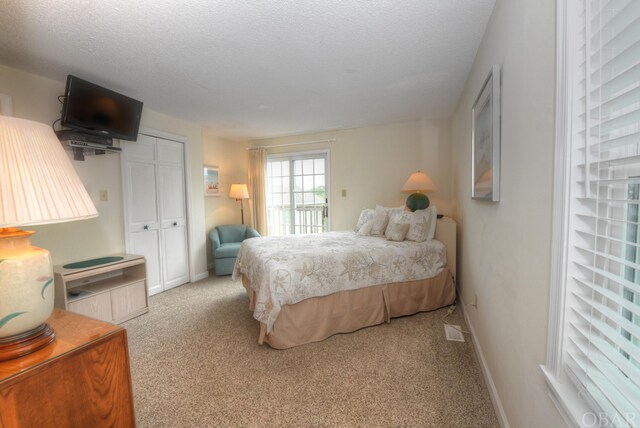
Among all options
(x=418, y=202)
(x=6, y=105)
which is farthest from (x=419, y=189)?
(x=6, y=105)

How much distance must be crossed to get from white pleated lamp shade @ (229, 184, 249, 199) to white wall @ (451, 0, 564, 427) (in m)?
3.90

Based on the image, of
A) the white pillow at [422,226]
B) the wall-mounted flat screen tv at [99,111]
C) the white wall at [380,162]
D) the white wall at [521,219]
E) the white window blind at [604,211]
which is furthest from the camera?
the white wall at [380,162]

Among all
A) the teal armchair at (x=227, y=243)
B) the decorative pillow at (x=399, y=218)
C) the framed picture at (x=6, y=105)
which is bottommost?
the teal armchair at (x=227, y=243)

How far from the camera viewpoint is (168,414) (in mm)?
1598

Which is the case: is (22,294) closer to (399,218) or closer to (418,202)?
(399,218)

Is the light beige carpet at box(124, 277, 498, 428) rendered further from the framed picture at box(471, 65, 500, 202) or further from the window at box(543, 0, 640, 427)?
the framed picture at box(471, 65, 500, 202)

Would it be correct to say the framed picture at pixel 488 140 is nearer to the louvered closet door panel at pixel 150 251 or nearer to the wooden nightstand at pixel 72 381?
the wooden nightstand at pixel 72 381

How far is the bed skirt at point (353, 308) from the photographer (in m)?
2.29

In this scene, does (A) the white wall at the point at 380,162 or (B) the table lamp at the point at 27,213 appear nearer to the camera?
(B) the table lamp at the point at 27,213

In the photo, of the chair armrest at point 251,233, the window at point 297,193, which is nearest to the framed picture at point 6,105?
the chair armrest at point 251,233

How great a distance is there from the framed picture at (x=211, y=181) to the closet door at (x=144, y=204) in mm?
1101

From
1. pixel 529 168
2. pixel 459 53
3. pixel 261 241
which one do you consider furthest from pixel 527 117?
pixel 261 241

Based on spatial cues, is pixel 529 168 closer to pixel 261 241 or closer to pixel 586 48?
pixel 586 48

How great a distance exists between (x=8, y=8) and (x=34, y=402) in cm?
222
